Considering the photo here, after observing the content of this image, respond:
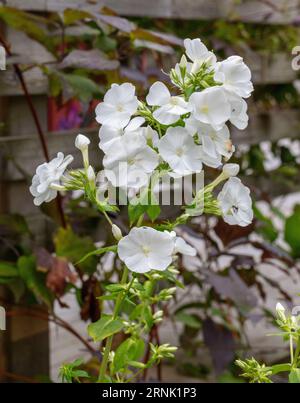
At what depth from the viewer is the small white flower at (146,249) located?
0.82 meters

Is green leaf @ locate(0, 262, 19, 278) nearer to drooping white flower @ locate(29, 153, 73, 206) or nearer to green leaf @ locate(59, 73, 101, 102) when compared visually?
green leaf @ locate(59, 73, 101, 102)

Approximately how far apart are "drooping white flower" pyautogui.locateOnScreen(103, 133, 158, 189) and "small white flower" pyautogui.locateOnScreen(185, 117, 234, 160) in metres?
0.05

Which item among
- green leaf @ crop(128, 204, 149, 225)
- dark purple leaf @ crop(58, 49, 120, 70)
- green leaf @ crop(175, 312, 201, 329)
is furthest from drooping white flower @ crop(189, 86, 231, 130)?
green leaf @ crop(175, 312, 201, 329)

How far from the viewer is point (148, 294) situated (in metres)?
1.01

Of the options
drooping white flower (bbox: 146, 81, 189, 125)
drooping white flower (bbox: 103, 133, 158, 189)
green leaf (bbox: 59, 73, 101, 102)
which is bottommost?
drooping white flower (bbox: 103, 133, 158, 189)

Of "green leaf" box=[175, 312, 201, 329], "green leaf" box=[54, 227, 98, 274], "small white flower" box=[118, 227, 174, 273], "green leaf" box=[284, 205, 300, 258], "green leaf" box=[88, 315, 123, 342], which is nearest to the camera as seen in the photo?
"small white flower" box=[118, 227, 174, 273]

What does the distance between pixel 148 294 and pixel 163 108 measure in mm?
261

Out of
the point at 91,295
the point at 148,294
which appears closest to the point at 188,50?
the point at 148,294

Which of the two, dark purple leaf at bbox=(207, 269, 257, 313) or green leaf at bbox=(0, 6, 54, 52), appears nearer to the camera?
green leaf at bbox=(0, 6, 54, 52)

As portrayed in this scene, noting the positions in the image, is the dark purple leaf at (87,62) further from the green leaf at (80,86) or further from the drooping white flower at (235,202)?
the drooping white flower at (235,202)

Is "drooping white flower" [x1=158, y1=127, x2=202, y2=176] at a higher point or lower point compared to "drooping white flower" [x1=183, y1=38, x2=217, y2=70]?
lower

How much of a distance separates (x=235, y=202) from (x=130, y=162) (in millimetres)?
135

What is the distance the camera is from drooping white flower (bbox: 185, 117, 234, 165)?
33.8 inches

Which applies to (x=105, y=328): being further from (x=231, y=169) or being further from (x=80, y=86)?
(x=80, y=86)
